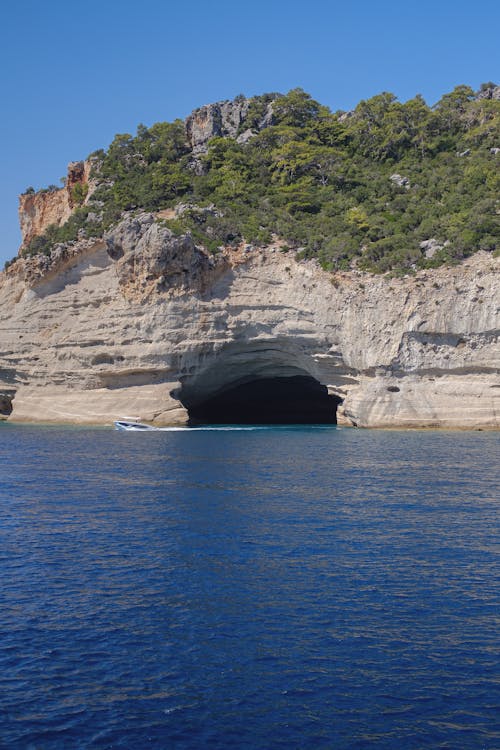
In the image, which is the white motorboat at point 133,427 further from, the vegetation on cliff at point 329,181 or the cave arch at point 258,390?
the vegetation on cliff at point 329,181

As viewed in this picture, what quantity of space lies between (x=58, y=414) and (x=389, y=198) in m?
33.1

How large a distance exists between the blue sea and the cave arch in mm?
28928

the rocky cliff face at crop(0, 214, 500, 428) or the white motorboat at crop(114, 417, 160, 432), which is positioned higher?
the rocky cliff face at crop(0, 214, 500, 428)

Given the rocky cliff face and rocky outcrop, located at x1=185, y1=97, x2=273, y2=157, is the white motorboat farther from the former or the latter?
rocky outcrop, located at x1=185, y1=97, x2=273, y2=157

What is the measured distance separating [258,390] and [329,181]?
20413 millimetres

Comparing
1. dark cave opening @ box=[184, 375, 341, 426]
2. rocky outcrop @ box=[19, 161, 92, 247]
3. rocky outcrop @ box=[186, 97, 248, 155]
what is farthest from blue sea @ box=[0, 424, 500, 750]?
rocky outcrop @ box=[186, 97, 248, 155]

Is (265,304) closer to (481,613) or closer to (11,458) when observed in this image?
(11,458)

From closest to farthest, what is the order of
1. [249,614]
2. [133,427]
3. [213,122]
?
[249,614], [133,427], [213,122]

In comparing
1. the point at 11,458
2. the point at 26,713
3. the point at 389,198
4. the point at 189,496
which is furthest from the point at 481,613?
the point at 389,198

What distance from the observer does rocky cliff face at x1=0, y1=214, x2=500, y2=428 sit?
49.6 metres

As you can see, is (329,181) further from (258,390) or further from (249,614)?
(249,614)

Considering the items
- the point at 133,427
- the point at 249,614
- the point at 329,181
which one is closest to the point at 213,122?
the point at 329,181

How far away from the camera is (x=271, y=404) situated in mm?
73375

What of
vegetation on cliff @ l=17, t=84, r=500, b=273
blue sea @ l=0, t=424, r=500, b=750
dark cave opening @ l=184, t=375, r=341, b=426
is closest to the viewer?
blue sea @ l=0, t=424, r=500, b=750
